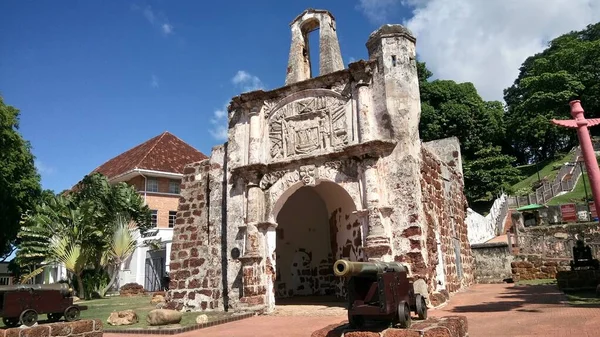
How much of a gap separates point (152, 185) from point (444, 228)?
1867 centimetres

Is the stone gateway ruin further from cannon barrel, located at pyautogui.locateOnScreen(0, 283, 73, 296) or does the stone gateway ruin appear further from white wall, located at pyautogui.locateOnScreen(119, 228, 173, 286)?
white wall, located at pyautogui.locateOnScreen(119, 228, 173, 286)

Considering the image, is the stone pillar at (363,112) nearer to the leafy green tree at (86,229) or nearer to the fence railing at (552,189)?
the leafy green tree at (86,229)

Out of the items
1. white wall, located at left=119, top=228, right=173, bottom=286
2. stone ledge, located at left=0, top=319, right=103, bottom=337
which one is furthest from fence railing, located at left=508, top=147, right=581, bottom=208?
stone ledge, located at left=0, top=319, right=103, bottom=337

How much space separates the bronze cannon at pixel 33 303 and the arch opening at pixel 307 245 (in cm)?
670

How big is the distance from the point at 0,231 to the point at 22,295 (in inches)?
888

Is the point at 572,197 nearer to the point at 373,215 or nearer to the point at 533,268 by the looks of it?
the point at 533,268

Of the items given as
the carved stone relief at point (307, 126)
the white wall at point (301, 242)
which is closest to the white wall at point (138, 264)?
the white wall at point (301, 242)

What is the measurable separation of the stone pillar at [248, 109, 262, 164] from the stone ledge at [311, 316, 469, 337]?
20.8 ft

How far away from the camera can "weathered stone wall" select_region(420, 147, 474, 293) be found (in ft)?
31.8

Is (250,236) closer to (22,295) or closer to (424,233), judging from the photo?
(424,233)

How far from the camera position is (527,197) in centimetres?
3055

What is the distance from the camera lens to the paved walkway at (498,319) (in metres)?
6.02

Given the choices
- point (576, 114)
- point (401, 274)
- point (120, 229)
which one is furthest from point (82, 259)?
point (576, 114)

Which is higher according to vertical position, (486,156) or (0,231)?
(486,156)
